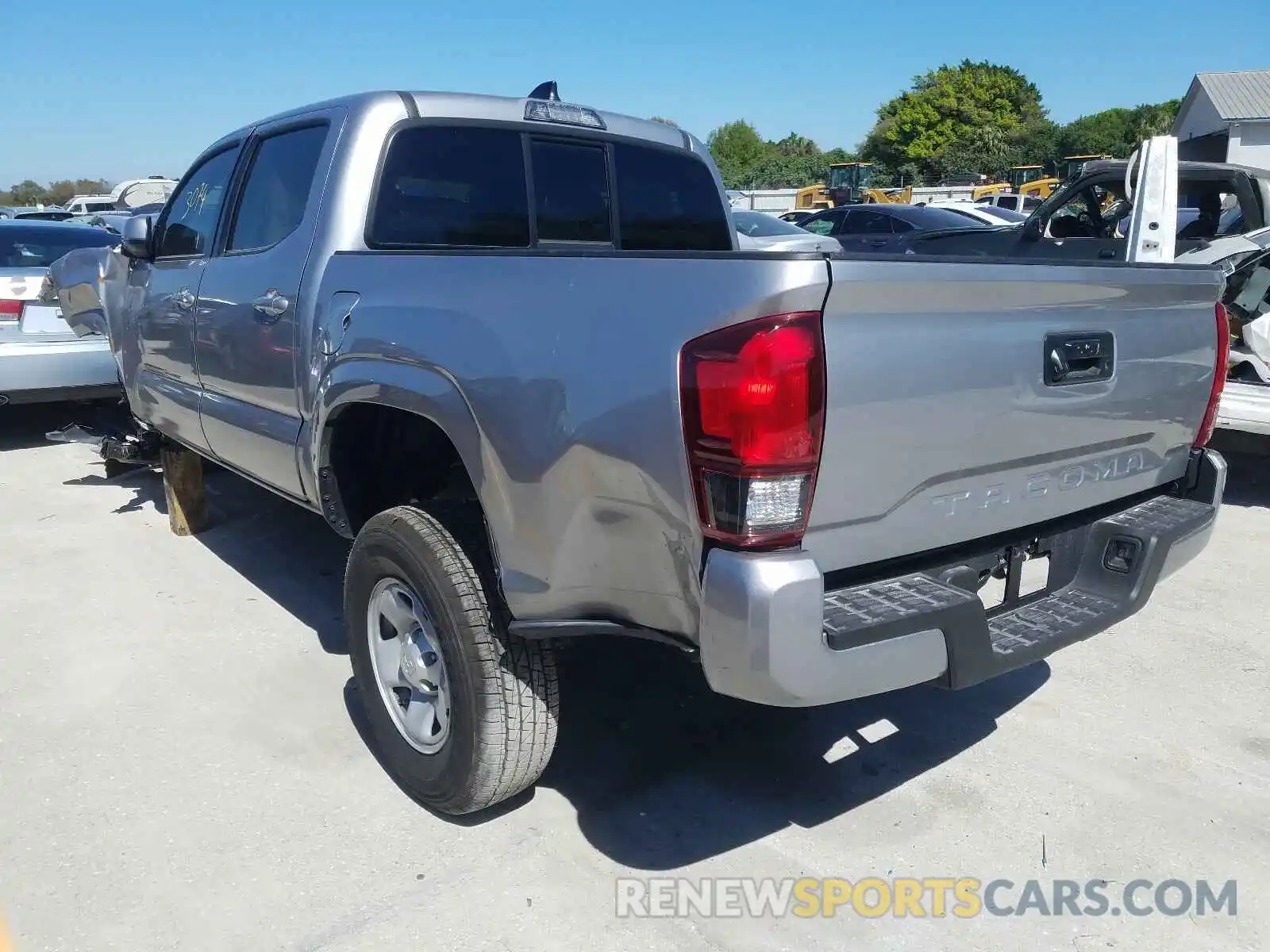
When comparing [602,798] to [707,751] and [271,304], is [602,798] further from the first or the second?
[271,304]

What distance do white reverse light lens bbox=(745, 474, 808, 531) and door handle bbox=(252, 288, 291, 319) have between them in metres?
2.03

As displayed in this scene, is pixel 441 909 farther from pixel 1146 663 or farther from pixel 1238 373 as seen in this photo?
pixel 1238 373

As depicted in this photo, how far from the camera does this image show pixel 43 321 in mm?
6875

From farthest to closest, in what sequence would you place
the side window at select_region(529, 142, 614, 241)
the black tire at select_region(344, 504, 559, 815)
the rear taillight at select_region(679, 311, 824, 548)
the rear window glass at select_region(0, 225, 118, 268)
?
the rear window glass at select_region(0, 225, 118, 268), the side window at select_region(529, 142, 614, 241), the black tire at select_region(344, 504, 559, 815), the rear taillight at select_region(679, 311, 824, 548)

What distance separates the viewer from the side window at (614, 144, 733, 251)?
4023 mm

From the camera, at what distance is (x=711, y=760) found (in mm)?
3176

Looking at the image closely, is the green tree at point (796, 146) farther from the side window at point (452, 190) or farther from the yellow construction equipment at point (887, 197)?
the side window at point (452, 190)

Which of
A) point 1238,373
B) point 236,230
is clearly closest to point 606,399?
point 236,230

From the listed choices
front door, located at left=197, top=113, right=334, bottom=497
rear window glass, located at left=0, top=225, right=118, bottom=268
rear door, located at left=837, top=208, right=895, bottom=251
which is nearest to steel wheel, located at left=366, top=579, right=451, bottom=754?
front door, located at left=197, top=113, right=334, bottom=497

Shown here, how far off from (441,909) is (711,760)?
102 cm

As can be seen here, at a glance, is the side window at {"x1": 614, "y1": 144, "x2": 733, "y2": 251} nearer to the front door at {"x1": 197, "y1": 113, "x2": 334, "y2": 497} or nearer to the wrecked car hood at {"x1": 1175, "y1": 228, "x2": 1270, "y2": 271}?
the front door at {"x1": 197, "y1": 113, "x2": 334, "y2": 497}

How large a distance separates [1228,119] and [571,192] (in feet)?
135

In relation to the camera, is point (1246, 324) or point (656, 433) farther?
point (1246, 324)

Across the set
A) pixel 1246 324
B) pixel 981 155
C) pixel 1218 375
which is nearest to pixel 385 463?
pixel 1218 375
